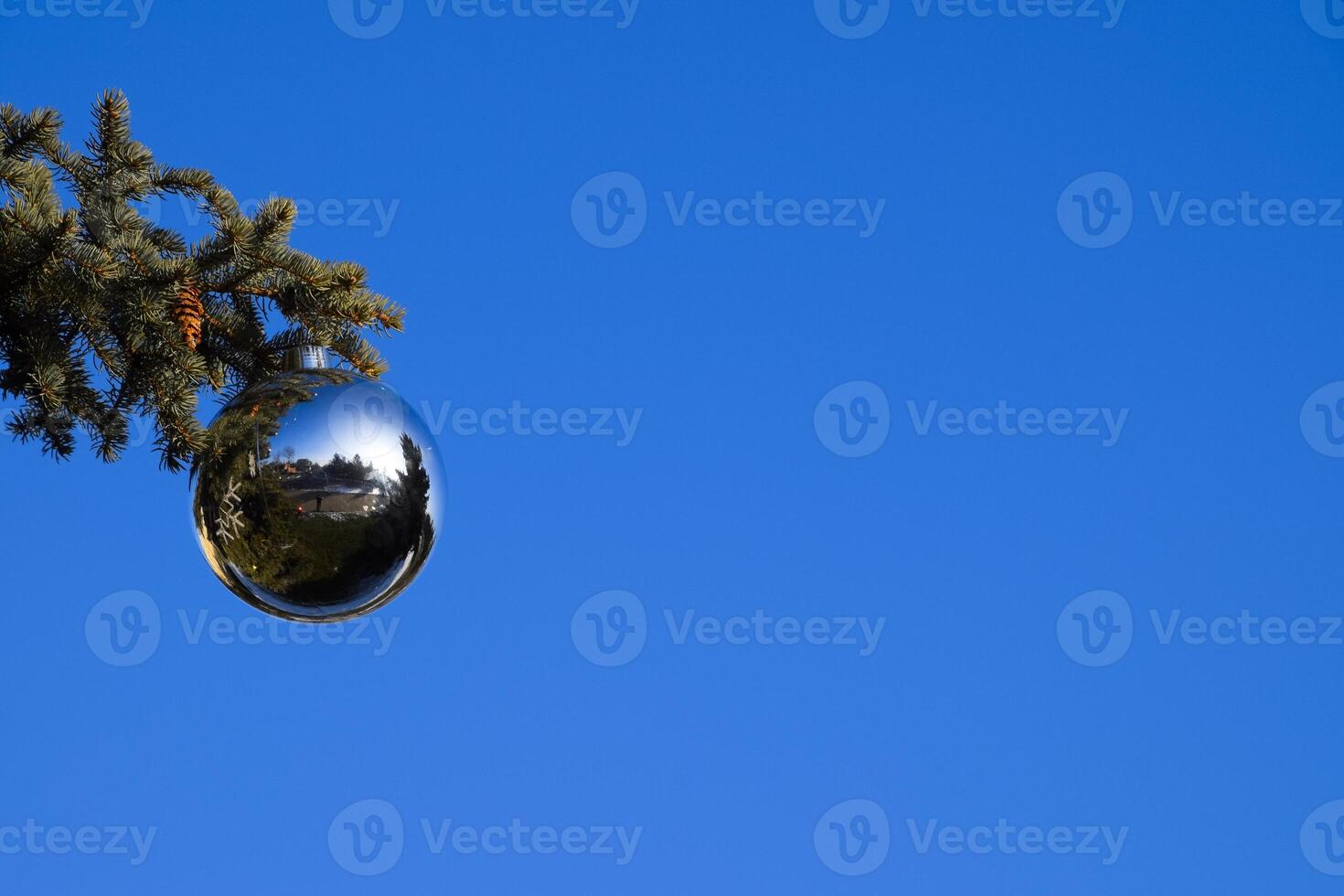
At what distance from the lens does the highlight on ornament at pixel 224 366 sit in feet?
6.21

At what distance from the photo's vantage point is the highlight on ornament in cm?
189

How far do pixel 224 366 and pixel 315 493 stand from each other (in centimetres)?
48

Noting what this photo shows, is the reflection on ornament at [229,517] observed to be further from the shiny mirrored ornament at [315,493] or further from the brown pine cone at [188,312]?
the brown pine cone at [188,312]

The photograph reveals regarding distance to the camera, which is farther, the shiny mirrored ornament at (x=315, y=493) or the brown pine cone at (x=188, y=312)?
the brown pine cone at (x=188, y=312)

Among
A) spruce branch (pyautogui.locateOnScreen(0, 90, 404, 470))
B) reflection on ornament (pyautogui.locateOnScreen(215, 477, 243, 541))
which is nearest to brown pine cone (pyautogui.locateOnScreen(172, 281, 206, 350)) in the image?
spruce branch (pyautogui.locateOnScreen(0, 90, 404, 470))

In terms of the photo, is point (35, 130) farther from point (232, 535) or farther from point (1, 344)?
point (232, 535)

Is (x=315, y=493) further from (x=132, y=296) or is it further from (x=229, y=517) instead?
(x=132, y=296)

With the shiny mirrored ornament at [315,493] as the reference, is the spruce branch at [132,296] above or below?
above

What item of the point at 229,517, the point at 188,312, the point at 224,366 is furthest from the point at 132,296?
the point at 229,517

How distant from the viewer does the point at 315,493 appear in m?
1.87

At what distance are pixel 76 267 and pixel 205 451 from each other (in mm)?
333

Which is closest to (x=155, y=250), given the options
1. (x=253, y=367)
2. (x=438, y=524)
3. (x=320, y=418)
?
(x=253, y=367)

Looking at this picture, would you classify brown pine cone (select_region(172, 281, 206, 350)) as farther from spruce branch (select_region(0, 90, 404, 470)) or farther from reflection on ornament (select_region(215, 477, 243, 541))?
reflection on ornament (select_region(215, 477, 243, 541))

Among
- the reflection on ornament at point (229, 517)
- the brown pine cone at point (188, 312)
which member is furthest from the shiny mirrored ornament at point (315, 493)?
the brown pine cone at point (188, 312)
